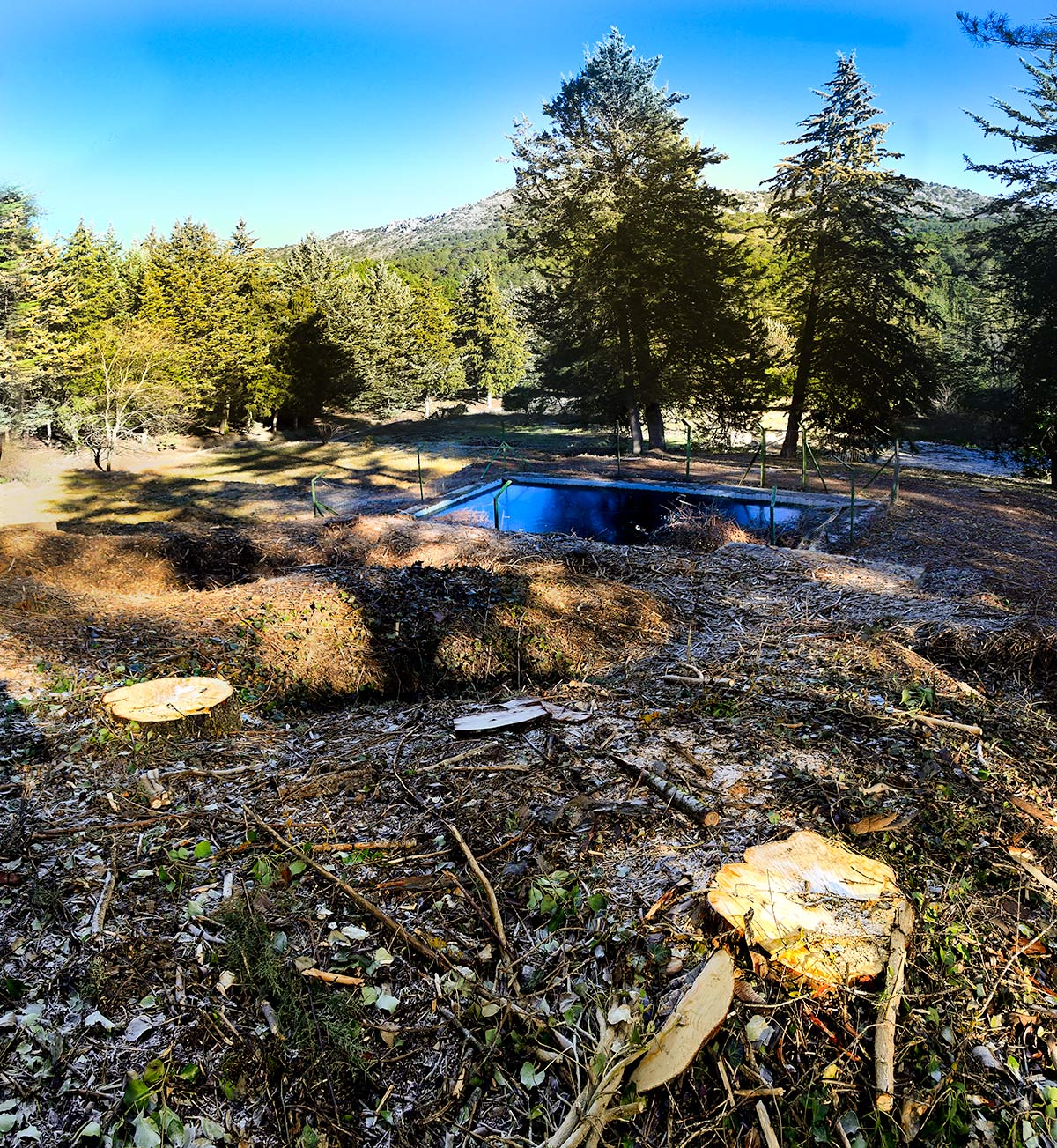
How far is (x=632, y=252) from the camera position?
19.1 meters

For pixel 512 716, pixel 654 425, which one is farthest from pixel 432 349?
pixel 512 716

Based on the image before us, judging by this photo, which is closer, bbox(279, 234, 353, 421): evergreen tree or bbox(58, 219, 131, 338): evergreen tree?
bbox(58, 219, 131, 338): evergreen tree

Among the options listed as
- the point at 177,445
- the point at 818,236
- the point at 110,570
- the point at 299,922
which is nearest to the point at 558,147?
the point at 818,236

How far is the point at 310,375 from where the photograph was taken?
1304 inches

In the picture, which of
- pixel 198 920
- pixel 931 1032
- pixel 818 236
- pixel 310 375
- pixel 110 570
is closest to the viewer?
pixel 931 1032

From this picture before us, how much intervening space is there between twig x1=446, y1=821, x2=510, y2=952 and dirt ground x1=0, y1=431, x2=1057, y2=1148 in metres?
0.02

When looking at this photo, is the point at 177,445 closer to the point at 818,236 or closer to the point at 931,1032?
the point at 818,236

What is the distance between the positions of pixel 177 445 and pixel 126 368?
6022mm

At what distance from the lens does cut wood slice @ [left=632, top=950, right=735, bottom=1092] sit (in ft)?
6.57

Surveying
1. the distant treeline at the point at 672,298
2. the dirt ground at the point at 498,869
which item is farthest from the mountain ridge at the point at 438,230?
the dirt ground at the point at 498,869

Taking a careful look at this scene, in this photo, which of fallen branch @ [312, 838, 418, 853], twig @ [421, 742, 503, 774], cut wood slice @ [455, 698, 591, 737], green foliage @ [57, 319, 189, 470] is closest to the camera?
fallen branch @ [312, 838, 418, 853]

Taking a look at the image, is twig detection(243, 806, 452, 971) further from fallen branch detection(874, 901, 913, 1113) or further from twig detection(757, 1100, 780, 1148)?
fallen branch detection(874, 901, 913, 1113)

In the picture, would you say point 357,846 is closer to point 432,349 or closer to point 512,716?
point 512,716

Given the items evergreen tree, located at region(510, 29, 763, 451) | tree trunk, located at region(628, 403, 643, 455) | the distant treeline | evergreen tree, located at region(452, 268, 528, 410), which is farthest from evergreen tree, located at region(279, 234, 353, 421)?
tree trunk, located at region(628, 403, 643, 455)
